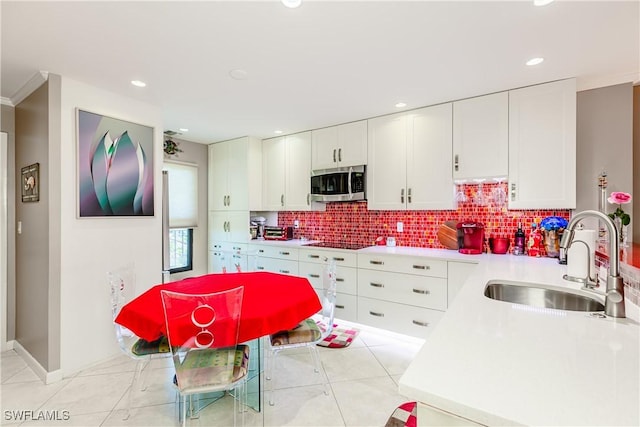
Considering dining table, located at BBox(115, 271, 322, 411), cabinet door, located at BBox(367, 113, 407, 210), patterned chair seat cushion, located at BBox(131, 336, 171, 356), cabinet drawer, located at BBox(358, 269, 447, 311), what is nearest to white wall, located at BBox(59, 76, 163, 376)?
dining table, located at BBox(115, 271, 322, 411)

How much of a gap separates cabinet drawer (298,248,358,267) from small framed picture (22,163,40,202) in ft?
8.59

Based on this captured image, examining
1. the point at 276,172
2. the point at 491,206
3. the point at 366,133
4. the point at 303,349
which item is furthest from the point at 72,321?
the point at 491,206

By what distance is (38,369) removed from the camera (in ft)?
8.36

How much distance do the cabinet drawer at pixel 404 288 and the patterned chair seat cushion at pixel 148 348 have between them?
205 centimetres

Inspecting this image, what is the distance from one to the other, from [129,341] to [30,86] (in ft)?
7.73

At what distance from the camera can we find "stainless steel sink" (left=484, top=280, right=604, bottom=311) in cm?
158

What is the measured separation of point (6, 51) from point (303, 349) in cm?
333

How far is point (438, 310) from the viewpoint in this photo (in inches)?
114

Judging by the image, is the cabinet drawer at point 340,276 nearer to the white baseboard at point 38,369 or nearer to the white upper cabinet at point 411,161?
the white upper cabinet at point 411,161

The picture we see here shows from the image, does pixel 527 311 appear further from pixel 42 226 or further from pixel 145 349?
pixel 42 226

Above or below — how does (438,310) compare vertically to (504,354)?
below

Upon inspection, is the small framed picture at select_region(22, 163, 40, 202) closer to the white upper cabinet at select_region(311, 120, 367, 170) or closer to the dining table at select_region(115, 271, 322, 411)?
the dining table at select_region(115, 271, 322, 411)

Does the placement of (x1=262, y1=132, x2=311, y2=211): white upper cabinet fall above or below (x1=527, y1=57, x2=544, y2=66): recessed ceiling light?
below

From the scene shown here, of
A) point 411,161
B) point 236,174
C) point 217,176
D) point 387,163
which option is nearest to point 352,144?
point 387,163
